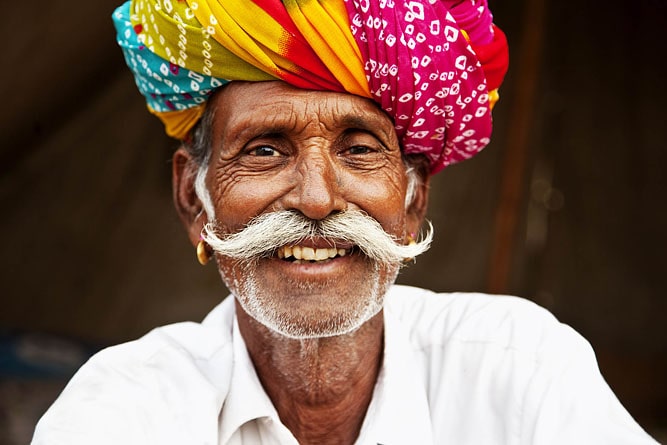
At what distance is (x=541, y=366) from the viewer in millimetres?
2188

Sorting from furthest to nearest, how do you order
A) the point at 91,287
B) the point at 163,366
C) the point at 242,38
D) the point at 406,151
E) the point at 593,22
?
the point at 91,287
the point at 593,22
the point at 406,151
the point at 163,366
the point at 242,38

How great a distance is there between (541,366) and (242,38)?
1154 millimetres

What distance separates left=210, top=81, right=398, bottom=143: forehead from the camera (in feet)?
7.12

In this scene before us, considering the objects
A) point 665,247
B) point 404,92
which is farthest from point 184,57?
point 665,247

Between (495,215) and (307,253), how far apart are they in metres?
3.20

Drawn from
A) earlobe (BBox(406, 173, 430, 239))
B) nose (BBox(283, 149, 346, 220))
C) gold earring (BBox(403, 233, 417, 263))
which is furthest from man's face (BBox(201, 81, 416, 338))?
earlobe (BBox(406, 173, 430, 239))

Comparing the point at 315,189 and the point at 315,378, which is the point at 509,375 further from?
the point at 315,189

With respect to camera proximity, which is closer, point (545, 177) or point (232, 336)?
point (232, 336)

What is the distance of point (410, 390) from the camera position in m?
2.31

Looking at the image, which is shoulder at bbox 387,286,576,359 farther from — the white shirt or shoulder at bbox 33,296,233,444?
shoulder at bbox 33,296,233,444

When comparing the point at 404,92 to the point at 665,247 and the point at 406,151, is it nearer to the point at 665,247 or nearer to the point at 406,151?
the point at 406,151

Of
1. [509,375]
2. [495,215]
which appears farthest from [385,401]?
[495,215]

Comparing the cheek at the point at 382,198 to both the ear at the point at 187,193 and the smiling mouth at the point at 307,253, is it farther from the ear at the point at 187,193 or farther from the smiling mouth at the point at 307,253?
the ear at the point at 187,193

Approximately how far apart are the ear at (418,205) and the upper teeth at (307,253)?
16.7 inches
